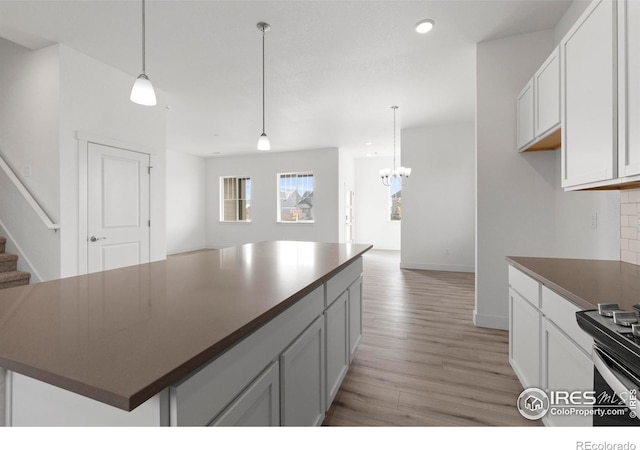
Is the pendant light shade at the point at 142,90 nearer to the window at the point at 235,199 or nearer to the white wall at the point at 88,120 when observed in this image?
the white wall at the point at 88,120

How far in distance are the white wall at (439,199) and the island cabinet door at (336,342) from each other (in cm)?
460

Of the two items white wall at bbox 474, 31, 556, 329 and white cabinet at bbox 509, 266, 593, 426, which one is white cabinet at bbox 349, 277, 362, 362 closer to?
white cabinet at bbox 509, 266, 593, 426

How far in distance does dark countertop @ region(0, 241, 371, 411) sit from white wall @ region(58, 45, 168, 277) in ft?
7.34

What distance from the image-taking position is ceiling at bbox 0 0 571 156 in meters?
2.59

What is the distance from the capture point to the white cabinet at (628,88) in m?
1.25

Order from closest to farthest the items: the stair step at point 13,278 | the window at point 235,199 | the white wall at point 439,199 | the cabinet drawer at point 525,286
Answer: the cabinet drawer at point 525,286 < the stair step at point 13,278 < the white wall at point 439,199 < the window at point 235,199

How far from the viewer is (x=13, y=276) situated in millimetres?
3080

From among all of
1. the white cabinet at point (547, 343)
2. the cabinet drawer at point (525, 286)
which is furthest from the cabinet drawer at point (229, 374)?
the cabinet drawer at point (525, 286)

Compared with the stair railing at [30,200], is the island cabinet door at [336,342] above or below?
below

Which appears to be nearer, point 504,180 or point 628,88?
point 628,88

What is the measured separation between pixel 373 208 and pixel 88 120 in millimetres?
7676

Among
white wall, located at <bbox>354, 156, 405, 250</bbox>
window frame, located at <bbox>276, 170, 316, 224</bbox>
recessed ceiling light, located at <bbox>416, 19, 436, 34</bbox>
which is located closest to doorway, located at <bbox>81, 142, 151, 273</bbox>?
recessed ceiling light, located at <bbox>416, 19, 436, 34</bbox>

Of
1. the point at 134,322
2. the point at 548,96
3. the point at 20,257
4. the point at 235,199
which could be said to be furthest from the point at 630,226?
the point at 235,199

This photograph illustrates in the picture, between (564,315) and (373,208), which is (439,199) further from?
(564,315)
